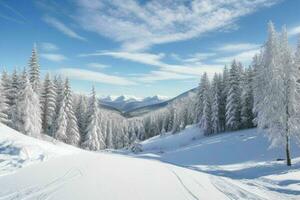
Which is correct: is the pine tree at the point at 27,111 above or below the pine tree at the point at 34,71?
below

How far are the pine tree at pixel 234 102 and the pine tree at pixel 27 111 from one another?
112 feet

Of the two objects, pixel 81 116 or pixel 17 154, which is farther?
pixel 81 116

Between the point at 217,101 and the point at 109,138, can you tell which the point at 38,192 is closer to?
the point at 217,101

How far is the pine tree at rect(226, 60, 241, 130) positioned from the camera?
184 ft

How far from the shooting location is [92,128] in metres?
52.7

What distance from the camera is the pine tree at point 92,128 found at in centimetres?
5209

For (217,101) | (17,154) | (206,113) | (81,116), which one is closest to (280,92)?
(17,154)

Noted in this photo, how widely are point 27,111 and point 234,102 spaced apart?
36497 mm

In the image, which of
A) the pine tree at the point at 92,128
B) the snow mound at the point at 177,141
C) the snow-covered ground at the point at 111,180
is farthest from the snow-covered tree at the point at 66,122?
the snow-covered ground at the point at 111,180

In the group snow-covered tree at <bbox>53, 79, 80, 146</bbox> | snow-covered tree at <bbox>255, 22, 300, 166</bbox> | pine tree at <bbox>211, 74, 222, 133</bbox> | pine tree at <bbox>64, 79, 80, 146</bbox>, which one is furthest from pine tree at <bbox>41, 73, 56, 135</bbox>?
snow-covered tree at <bbox>255, 22, 300, 166</bbox>

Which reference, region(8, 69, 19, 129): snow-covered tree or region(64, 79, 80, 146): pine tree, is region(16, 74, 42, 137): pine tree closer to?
region(8, 69, 19, 129): snow-covered tree

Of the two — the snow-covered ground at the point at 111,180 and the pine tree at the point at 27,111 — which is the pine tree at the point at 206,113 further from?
the snow-covered ground at the point at 111,180

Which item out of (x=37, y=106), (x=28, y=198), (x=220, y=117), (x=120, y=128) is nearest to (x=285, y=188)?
(x=28, y=198)

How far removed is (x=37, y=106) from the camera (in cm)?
4316
